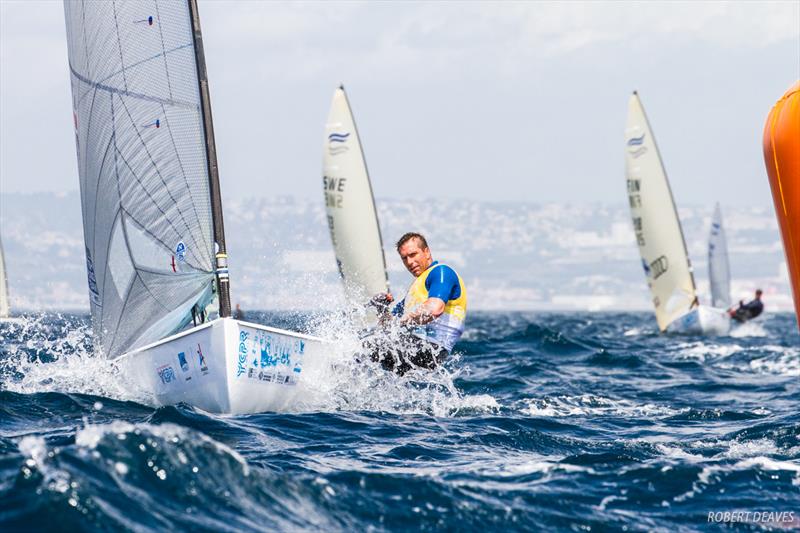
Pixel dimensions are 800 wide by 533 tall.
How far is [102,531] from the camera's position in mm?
4465

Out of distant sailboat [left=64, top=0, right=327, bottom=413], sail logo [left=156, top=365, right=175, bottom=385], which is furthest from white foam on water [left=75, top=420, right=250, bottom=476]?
distant sailboat [left=64, top=0, right=327, bottom=413]

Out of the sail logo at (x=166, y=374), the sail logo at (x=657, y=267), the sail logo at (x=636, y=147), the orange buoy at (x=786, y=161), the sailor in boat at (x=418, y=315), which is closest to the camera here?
the orange buoy at (x=786, y=161)

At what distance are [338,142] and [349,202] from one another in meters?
1.28

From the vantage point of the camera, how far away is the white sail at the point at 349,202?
23391mm

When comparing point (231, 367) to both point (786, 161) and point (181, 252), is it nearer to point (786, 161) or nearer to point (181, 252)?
point (181, 252)

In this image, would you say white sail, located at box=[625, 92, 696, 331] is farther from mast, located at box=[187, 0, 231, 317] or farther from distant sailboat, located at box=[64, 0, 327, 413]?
mast, located at box=[187, 0, 231, 317]

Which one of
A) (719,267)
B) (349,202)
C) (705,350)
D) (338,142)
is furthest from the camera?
(719,267)

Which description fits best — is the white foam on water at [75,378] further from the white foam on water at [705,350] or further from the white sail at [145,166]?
the white foam on water at [705,350]

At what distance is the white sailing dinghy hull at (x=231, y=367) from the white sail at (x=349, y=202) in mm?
14871

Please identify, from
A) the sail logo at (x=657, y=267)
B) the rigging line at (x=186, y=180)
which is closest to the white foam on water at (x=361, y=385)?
the rigging line at (x=186, y=180)

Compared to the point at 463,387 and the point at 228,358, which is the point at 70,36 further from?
the point at 463,387

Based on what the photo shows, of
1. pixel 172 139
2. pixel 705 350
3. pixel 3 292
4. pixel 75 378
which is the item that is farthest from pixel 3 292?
pixel 172 139

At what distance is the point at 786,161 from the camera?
6316 millimetres

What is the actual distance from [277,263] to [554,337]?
9608 millimetres
